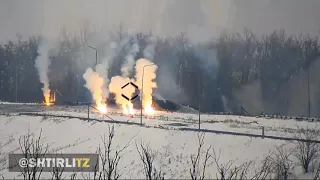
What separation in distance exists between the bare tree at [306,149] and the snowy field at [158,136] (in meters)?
0.12

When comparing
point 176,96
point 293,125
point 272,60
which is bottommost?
point 293,125

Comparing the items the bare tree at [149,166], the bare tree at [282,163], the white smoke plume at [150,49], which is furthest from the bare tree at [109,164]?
the white smoke plume at [150,49]

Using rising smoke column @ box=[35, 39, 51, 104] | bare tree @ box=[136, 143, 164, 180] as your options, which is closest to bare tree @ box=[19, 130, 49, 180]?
bare tree @ box=[136, 143, 164, 180]

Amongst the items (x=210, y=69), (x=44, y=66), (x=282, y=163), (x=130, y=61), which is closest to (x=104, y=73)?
(x=130, y=61)

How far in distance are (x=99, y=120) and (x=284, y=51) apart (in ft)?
15.7

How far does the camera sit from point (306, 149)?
19.8ft

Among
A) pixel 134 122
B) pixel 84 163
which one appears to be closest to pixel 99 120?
pixel 134 122

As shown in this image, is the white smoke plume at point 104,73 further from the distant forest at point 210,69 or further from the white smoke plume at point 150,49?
the white smoke plume at point 150,49


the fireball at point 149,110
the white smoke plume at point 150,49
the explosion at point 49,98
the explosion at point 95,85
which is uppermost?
the white smoke plume at point 150,49

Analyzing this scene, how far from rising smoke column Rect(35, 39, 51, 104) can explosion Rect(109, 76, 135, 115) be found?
72.8 inches

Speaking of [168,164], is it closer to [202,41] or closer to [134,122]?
[134,122]

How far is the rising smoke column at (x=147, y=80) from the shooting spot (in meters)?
10.1

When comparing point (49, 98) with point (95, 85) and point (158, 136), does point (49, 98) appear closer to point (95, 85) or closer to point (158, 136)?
point (95, 85)

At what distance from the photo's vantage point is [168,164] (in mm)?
6445
